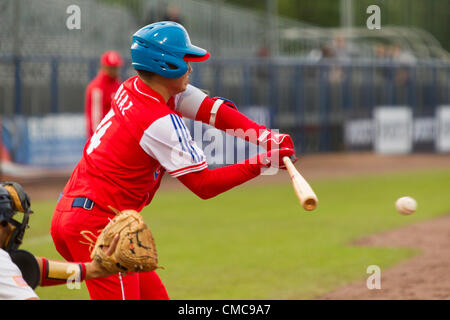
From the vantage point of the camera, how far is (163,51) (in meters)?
3.88

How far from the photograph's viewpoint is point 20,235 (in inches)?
127

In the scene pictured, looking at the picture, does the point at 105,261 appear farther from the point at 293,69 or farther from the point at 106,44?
the point at 293,69

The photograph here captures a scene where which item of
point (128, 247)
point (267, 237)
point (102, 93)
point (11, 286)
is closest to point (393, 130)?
point (102, 93)

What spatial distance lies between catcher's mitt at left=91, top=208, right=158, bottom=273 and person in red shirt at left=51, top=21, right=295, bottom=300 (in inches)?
Result: 17.4

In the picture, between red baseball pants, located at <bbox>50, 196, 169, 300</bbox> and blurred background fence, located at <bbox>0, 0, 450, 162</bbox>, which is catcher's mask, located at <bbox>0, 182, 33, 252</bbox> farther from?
blurred background fence, located at <bbox>0, 0, 450, 162</bbox>

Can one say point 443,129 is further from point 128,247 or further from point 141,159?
point 128,247

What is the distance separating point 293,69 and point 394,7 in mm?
8009

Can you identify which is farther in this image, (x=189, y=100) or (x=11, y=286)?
(x=189, y=100)

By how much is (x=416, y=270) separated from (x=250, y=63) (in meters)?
12.7

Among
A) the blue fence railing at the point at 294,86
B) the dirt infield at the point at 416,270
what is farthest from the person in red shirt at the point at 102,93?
the blue fence railing at the point at 294,86

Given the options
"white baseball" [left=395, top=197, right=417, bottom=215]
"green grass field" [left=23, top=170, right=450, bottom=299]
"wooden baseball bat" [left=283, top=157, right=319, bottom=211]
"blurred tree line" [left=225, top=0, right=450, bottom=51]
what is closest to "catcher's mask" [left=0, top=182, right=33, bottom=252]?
"wooden baseball bat" [left=283, top=157, right=319, bottom=211]

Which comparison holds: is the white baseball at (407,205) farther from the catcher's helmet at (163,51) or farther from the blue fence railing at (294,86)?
the blue fence railing at (294,86)
